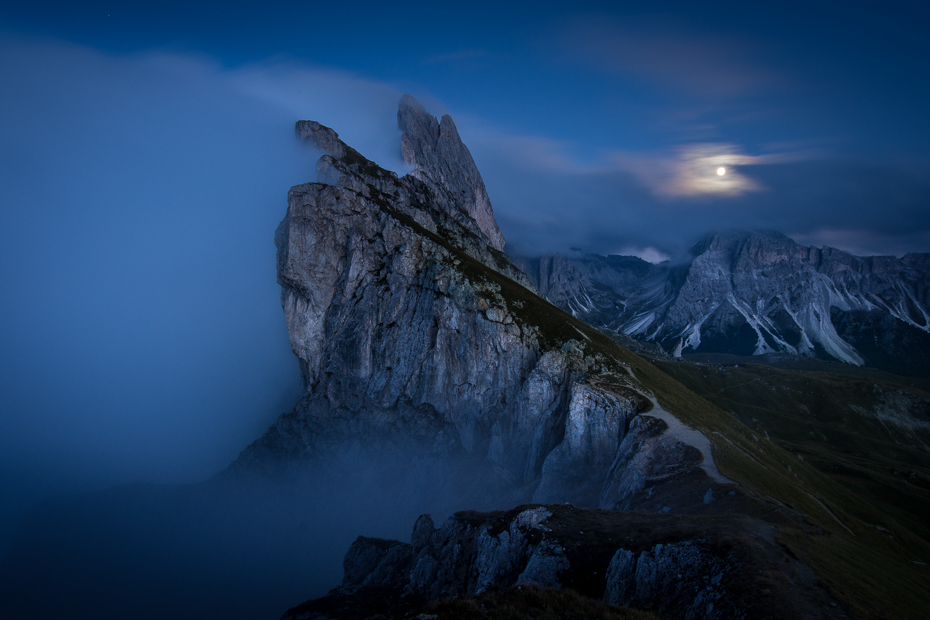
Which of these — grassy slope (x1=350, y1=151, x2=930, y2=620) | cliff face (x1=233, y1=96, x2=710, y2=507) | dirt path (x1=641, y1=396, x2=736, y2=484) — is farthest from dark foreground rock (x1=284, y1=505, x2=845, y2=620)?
cliff face (x1=233, y1=96, x2=710, y2=507)

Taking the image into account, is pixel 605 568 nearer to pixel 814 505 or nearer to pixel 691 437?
pixel 691 437

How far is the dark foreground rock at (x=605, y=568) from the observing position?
21266mm

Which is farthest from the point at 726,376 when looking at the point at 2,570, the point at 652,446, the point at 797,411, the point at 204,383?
the point at 2,570

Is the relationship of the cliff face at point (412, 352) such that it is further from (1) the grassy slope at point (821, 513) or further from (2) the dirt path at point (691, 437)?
(2) the dirt path at point (691, 437)

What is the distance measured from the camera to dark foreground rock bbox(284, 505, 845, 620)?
2127 cm

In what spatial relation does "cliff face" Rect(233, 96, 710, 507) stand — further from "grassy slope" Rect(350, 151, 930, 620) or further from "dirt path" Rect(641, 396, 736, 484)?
"dirt path" Rect(641, 396, 736, 484)

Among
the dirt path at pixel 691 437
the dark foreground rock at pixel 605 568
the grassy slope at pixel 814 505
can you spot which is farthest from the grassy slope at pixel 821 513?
the dark foreground rock at pixel 605 568

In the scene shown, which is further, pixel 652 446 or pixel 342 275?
pixel 342 275

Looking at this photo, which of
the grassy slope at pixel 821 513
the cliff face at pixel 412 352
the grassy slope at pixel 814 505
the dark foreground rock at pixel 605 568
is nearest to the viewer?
the dark foreground rock at pixel 605 568

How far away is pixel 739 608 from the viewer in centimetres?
2014

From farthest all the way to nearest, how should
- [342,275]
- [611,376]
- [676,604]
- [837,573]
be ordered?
1. [342,275]
2. [611,376]
3. [837,573]
4. [676,604]

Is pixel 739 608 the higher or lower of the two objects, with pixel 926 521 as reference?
higher

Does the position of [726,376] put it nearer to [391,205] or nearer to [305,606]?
[391,205]

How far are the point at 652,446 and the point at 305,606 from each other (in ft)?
172
